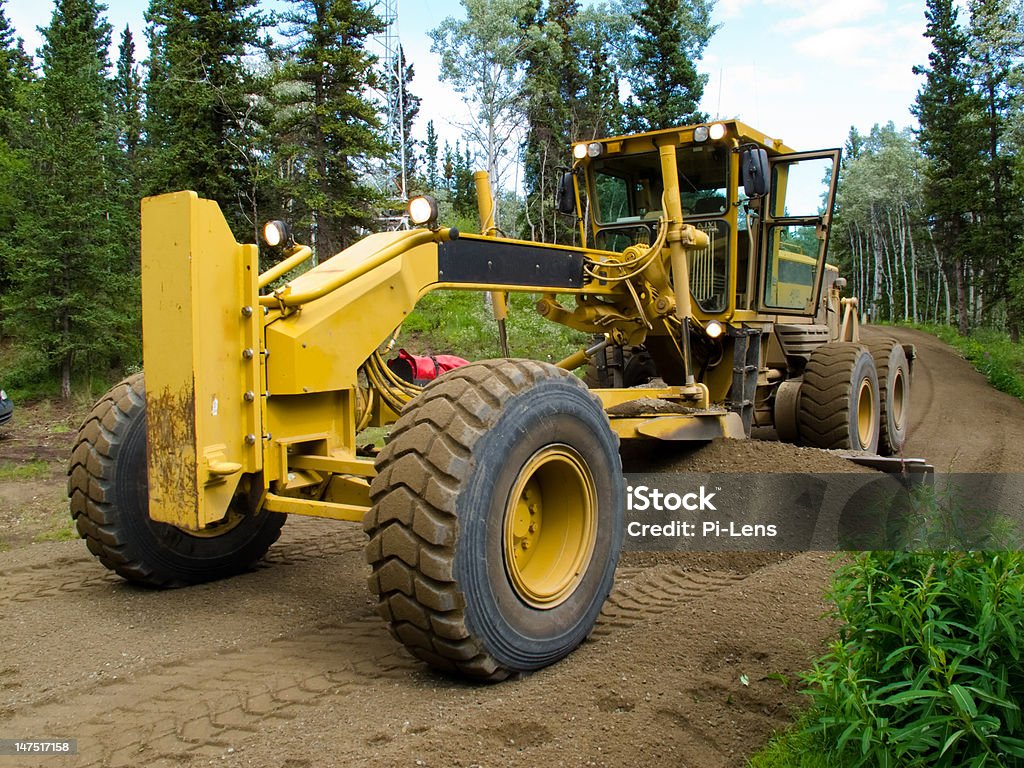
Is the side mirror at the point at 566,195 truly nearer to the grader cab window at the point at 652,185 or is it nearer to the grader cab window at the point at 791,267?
the grader cab window at the point at 652,185

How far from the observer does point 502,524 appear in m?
3.51

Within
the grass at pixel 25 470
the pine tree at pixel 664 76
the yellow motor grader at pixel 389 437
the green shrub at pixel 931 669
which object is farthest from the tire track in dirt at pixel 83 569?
the pine tree at pixel 664 76

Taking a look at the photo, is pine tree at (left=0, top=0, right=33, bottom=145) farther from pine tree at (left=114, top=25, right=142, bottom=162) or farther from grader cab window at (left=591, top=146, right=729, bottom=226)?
grader cab window at (left=591, top=146, right=729, bottom=226)

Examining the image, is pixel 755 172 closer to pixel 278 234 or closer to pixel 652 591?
pixel 652 591

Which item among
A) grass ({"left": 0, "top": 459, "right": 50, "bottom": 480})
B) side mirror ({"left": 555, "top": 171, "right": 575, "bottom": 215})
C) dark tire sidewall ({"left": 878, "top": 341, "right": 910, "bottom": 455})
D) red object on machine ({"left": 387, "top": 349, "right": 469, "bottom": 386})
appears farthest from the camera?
grass ({"left": 0, "top": 459, "right": 50, "bottom": 480})

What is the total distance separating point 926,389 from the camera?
16422 millimetres

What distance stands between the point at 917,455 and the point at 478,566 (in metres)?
8.47

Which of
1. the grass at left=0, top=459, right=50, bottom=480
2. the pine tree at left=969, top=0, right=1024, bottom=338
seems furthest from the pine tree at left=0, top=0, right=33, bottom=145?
the pine tree at left=969, top=0, right=1024, bottom=338

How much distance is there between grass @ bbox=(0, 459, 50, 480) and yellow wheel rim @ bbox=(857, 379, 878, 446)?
29.2 feet

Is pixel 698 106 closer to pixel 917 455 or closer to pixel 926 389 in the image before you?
pixel 926 389

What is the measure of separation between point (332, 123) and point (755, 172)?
603 inches

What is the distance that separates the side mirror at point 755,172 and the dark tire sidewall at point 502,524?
320cm

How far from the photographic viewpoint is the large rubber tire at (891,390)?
8.81 metres

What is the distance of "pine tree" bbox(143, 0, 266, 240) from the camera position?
1764 centimetres
